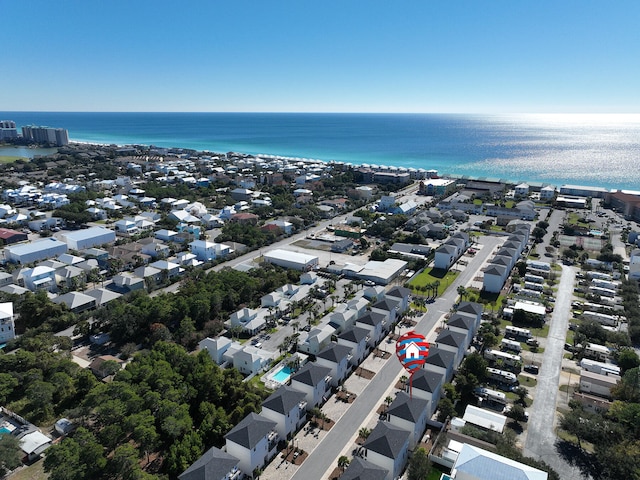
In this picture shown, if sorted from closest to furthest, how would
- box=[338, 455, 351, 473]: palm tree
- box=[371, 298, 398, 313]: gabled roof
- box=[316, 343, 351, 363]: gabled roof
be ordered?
box=[338, 455, 351, 473]: palm tree → box=[316, 343, 351, 363]: gabled roof → box=[371, 298, 398, 313]: gabled roof

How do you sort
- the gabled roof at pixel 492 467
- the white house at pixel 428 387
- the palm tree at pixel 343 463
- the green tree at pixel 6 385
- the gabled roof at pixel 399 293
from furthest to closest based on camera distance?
1. the gabled roof at pixel 399 293
2. the green tree at pixel 6 385
3. the white house at pixel 428 387
4. the palm tree at pixel 343 463
5. the gabled roof at pixel 492 467

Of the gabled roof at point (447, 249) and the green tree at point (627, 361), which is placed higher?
the gabled roof at point (447, 249)

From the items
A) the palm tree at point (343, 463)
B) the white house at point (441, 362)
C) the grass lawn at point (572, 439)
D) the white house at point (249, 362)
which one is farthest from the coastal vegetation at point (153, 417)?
the grass lawn at point (572, 439)

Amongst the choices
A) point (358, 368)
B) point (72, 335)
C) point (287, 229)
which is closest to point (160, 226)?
point (287, 229)

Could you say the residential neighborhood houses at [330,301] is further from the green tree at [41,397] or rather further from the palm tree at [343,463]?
the palm tree at [343,463]

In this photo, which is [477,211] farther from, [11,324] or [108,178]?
[108,178]

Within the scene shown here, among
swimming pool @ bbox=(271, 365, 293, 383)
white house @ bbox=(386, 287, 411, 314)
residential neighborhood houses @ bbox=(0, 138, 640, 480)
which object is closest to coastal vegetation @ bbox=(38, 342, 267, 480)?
residential neighborhood houses @ bbox=(0, 138, 640, 480)

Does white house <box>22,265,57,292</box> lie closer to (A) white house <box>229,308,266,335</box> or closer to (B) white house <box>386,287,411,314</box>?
(A) white house <box>229,308,266,335</box>

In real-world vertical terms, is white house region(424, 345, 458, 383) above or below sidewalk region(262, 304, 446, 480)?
above
